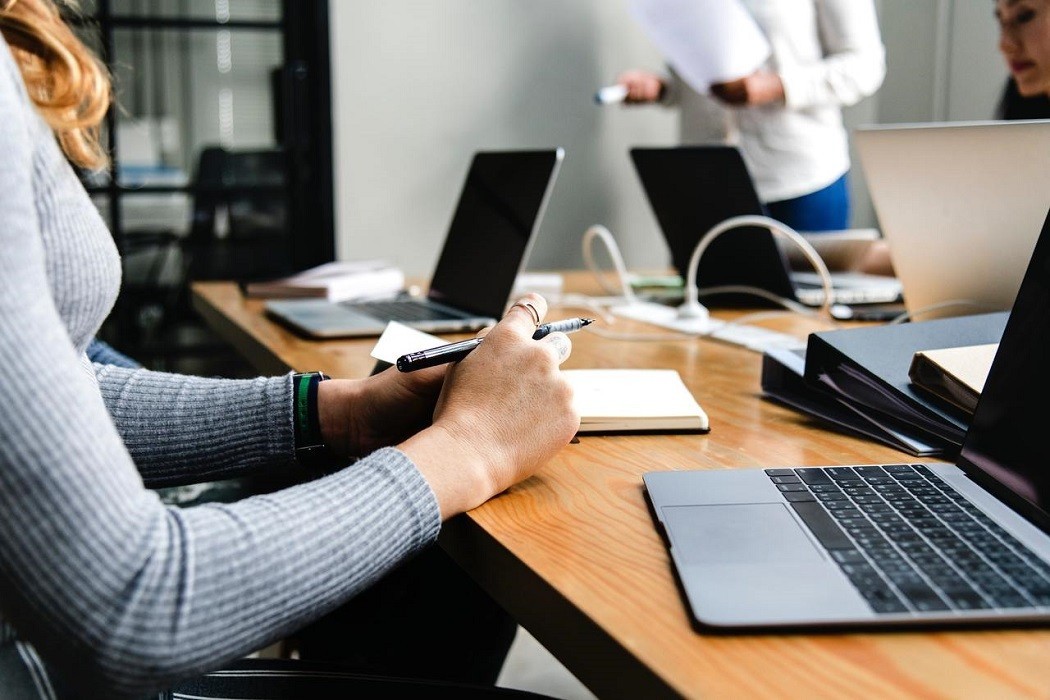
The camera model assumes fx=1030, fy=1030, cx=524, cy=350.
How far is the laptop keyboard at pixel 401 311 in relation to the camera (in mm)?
1490

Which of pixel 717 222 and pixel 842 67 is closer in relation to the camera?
pixel 717 222

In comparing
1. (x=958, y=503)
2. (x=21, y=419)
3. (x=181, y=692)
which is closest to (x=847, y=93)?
(x=958, y=503)

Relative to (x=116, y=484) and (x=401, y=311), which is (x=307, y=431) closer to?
(x=116, y=484)

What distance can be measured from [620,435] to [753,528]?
0.29 metres

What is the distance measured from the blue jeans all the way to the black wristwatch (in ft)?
6.06

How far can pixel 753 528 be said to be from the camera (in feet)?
1.96

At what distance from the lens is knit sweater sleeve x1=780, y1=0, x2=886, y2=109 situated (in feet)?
7.33

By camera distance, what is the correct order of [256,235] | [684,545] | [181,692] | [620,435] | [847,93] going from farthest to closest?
[256,235], [847,93], [620,435], [181,692], [684,545]

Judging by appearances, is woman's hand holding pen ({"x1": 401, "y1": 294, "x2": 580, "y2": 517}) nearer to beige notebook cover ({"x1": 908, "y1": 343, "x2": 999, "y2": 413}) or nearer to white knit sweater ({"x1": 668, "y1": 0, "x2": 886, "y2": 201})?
beige notebook cover ({"x1": 908, "y1": 343, "x2": 999, "y2": 413})

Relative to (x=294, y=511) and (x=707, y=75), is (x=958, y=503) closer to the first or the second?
(x=294, y=511)

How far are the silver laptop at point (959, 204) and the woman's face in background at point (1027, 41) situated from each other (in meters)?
0.64

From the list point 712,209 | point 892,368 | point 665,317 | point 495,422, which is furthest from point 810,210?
point 495,422

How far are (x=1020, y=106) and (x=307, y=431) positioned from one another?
1.80m

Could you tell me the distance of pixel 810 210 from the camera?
8.38 ft
